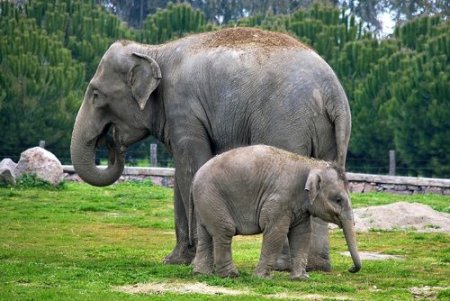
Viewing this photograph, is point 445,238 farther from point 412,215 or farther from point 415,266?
point 415,266

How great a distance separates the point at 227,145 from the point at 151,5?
53.4 m

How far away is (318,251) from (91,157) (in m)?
3.39

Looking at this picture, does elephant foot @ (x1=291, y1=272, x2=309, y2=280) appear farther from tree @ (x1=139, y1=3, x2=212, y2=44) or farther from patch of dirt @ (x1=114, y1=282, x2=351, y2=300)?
tree @ (x1=139, y1=3, x2=212, y2=44)

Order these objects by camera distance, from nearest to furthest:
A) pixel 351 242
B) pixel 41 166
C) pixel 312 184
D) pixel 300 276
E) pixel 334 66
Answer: pixel 312 184
pixel 351 242
pixel 300 276
pixel 41 166
pixel 334 66

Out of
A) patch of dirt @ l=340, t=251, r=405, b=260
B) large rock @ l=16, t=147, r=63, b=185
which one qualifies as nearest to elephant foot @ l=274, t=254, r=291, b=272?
patch of dirt @ l=340, t=251, r=405, b=260

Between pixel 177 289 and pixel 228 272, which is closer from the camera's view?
pixel 177 289

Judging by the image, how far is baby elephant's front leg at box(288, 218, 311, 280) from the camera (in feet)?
48.7

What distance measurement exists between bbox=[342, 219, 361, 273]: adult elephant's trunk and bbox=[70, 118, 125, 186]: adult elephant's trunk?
12.7ft

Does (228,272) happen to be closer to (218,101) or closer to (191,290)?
(191,290)

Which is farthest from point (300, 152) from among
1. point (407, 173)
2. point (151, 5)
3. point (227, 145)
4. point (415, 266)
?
point (151, 5)

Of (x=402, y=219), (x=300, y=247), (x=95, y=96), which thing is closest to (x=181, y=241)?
(x=95, y=96)

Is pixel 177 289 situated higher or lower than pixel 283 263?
higher

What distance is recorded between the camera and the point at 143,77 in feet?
54.9

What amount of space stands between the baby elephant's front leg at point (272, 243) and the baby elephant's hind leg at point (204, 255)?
696 mm
